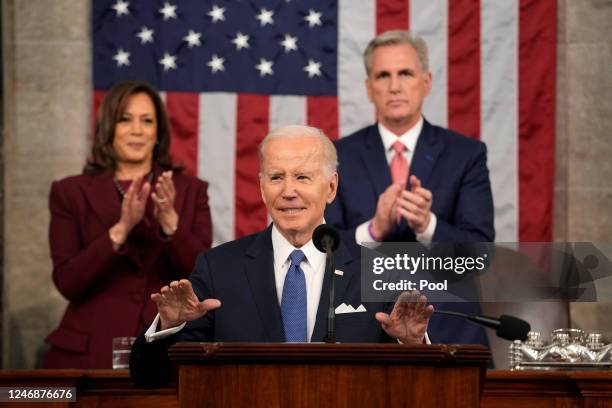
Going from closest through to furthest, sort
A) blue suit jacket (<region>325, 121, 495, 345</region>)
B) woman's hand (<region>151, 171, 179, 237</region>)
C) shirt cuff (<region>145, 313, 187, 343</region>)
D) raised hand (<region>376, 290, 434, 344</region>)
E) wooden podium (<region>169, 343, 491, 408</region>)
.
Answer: wooden podium (<region>169, 343, 491, 408</region>), raised hand (<region>376, 290, 434, 344</region>), shirt cuff (<region>145, 313, 187, 343</region>), woman's hand (<region>151, 171, 179, 237</region>), blue suit jacket (<region>325, 121, 495, 345</region>)

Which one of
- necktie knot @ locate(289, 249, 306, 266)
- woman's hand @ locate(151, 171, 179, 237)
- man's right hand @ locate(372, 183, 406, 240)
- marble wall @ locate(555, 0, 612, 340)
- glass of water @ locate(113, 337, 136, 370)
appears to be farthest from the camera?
marble wall @ locate(555, 0, 612, 340)

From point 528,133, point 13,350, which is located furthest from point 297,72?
point 13,350

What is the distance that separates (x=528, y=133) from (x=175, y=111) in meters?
2.06

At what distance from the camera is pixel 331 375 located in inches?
110

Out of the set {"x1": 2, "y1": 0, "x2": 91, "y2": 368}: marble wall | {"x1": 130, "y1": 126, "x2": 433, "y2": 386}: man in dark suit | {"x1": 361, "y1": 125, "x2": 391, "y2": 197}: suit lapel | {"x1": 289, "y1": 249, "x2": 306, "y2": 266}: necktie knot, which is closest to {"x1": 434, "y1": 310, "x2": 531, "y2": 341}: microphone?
{"x1": 130, "y1": 126, "x2": 433, "y2": 386}: man in dark suit

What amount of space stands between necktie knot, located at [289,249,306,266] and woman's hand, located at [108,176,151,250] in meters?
1.35

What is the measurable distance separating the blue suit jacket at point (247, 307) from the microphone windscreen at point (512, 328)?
668mm

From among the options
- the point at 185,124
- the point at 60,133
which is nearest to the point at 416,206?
the point at 185,124

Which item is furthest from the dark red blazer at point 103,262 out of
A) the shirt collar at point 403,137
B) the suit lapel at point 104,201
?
the shirt collar at point 403,137

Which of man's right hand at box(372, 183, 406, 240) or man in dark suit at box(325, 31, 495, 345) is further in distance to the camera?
man in dark suit at box(325, 31, 495, 345)

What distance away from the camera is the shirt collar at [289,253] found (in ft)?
12.6

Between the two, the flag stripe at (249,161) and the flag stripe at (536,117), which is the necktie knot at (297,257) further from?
the flag stripe at (536,117)

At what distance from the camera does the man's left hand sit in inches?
202

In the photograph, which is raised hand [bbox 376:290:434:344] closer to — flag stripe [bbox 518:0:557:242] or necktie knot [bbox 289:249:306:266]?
necktie knot [bbox 289:249:306:266]
